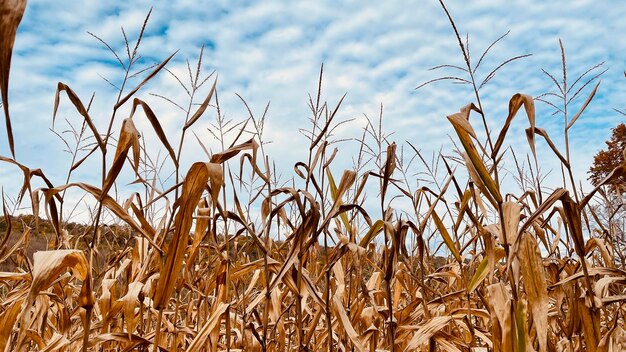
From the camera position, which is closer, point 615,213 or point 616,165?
point 615,213

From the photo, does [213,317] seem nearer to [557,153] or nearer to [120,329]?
[120,329]

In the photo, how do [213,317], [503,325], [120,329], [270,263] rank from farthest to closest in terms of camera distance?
[120,329] → [270,263] → [213,317] → [503,325]

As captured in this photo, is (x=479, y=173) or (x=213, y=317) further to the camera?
(x=213, y=317)

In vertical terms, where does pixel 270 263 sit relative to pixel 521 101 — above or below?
below

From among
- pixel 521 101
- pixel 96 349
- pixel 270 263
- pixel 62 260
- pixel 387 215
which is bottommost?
pixel 96 349

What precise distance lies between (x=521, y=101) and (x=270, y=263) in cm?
110

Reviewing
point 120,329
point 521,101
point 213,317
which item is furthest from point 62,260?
point 120,329

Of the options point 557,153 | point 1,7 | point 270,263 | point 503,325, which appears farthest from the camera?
point 270,263

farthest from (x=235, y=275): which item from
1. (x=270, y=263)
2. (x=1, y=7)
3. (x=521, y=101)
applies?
(x=1, y=7)

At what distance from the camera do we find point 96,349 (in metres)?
2.17

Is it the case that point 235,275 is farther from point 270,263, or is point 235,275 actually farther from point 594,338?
point 594,338

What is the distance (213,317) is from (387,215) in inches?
28.6

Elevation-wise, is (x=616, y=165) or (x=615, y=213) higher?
(x=616, y=165)

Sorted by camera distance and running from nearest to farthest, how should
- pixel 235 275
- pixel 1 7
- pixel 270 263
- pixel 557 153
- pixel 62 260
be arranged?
pixel 1 7 → pixel 62 260 → pixel 557 153 → pixel 270 263 → pixel 235 275
